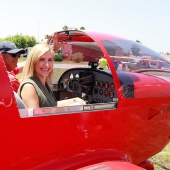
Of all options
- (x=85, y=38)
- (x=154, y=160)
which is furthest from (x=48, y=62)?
(x=154, y=160)

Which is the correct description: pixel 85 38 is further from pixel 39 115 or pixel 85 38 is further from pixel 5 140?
pixel 5 140

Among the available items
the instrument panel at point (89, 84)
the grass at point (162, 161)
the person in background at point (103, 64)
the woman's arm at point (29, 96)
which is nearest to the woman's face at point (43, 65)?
the woman's arm at point (29, 96)

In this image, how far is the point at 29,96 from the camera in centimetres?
194

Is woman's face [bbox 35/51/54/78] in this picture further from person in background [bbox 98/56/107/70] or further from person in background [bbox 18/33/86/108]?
person in background [bbox 98/56/107/70]

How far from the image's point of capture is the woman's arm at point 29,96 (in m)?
1.92

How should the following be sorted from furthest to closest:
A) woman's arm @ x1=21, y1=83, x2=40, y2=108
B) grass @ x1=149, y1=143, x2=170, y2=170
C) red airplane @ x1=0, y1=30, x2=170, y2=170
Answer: grass @ x1=149, y1=143, x2=170, y2=170
woman's arm @ x1=21, y1=83, x2=40, y2=108
red airplane @ x1=0, y1=30, x2=170, y2=170

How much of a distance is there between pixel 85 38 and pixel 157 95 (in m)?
1.35

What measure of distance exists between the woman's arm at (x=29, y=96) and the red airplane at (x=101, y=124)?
26cm

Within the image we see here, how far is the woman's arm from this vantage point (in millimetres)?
1920

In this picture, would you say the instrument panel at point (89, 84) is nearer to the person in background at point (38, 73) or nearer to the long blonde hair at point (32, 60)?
the person in background at point (38, 73)

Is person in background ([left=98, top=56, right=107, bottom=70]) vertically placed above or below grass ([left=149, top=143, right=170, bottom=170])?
above

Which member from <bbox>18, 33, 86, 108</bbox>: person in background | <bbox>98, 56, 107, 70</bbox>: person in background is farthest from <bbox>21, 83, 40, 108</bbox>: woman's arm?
<bbox>98, 56, 107, 70</bbox>: person in background

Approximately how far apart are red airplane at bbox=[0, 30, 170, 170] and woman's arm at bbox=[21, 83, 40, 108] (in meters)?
0.26

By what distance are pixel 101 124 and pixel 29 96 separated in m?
0.63
